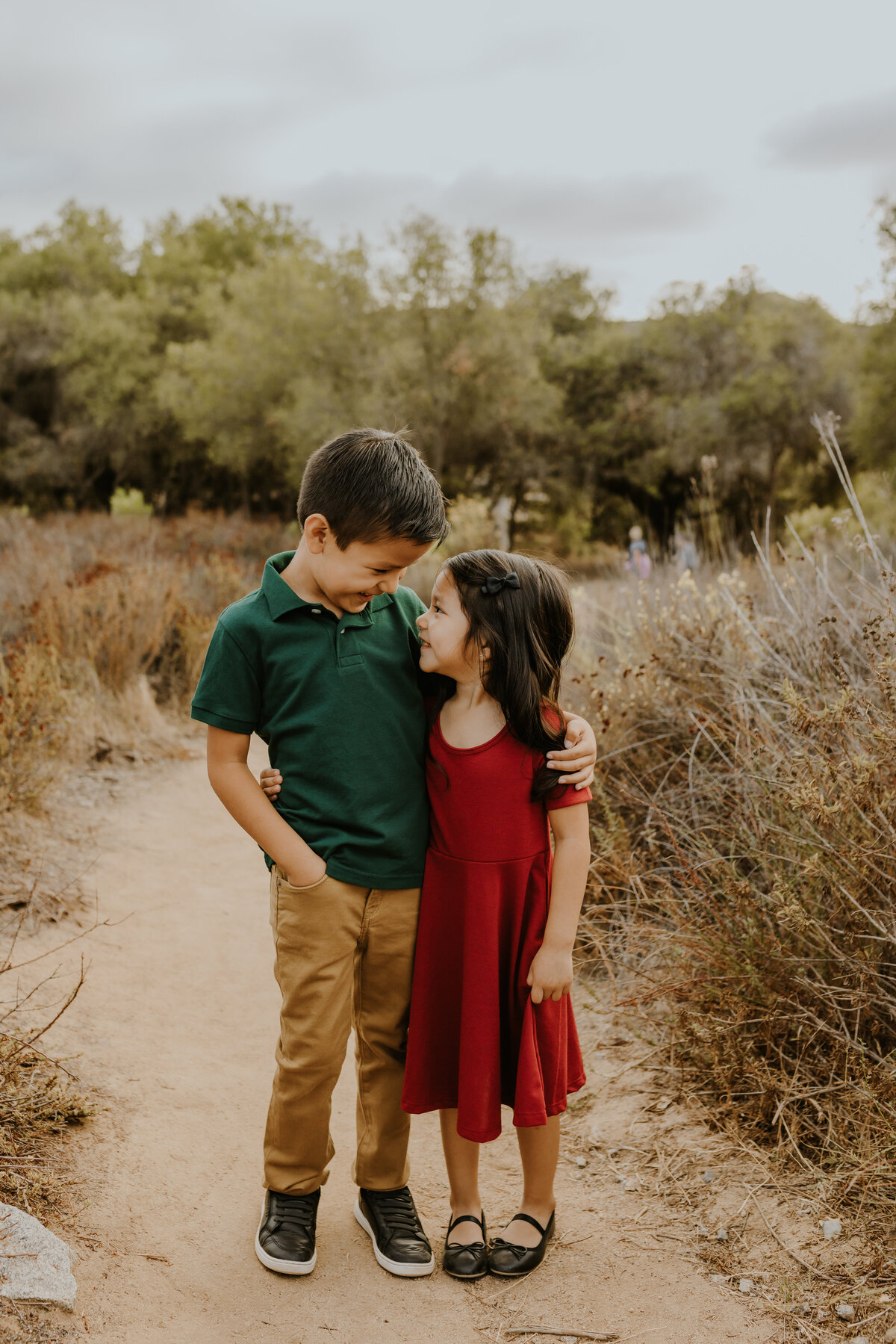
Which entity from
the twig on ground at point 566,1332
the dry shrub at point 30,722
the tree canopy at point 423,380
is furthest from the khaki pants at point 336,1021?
the tree canopy at point 423,380

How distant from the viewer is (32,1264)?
69.4 inches

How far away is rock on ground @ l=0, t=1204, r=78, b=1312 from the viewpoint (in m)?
1.72

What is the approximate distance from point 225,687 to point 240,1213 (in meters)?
1.28

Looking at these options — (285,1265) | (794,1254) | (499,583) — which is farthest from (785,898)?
(285,1265)

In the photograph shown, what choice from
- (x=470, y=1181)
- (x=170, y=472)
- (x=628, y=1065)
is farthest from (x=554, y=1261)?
(x=170, y=472)

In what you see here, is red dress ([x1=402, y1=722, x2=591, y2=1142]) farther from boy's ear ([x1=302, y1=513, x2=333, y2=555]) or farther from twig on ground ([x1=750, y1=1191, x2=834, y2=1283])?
twig on ground ([x1=750, y1=1191, x2=834, y2=1283])

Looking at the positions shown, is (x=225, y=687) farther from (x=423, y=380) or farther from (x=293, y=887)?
(x=423, y=380)

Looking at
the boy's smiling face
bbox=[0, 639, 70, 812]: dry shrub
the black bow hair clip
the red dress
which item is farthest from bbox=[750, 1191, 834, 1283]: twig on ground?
bbox=[0, 639, 70, 812]: dry shrub

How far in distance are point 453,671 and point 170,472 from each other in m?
24.4

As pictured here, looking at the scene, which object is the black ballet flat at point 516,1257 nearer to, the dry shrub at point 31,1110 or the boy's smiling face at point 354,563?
the dry shrub at point 31,1110

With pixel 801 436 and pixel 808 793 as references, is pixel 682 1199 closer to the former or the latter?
pixel 808 793

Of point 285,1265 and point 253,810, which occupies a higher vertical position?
point 253,810

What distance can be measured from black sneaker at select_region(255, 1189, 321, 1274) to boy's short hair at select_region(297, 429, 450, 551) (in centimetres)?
139

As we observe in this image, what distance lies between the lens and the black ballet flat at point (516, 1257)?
2025 millimetres
